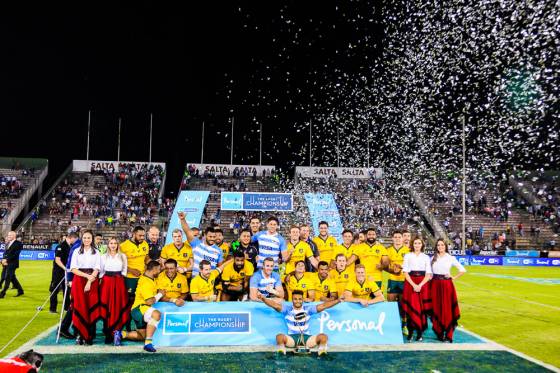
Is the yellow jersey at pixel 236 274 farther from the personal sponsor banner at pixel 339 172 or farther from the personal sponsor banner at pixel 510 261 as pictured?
the personal sponsor banner at pixel 339 172

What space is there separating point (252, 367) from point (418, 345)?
3.23 meters

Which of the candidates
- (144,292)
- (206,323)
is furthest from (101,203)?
(206,323)

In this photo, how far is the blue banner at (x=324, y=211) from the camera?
35.5 meters

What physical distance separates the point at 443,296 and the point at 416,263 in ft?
2.51

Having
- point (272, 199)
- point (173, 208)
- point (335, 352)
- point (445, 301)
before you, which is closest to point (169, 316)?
point (335, 352)

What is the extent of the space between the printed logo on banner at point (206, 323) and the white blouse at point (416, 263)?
316cm

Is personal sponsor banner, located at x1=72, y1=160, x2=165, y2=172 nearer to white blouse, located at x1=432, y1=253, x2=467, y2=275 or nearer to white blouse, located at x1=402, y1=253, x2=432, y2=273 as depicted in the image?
white blouse, located at x1=402, y1=253, x2=432, y2=273

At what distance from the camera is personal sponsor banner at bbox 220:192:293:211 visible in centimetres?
3697

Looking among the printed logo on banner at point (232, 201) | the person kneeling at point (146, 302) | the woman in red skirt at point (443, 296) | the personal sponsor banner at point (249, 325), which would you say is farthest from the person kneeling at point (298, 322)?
the printed logo on banner at point (232, 201)

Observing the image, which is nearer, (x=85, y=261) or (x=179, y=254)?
(x=85, y=261)

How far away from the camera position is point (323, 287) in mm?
8555

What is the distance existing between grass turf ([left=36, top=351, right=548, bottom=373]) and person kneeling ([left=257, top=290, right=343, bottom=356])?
0.28 metres

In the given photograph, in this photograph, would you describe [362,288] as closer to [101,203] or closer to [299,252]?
[299,252]

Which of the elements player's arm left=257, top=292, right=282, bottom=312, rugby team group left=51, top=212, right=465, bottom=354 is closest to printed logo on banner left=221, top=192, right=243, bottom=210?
rugby team group left=51, top=212, right=465, bottom=354
